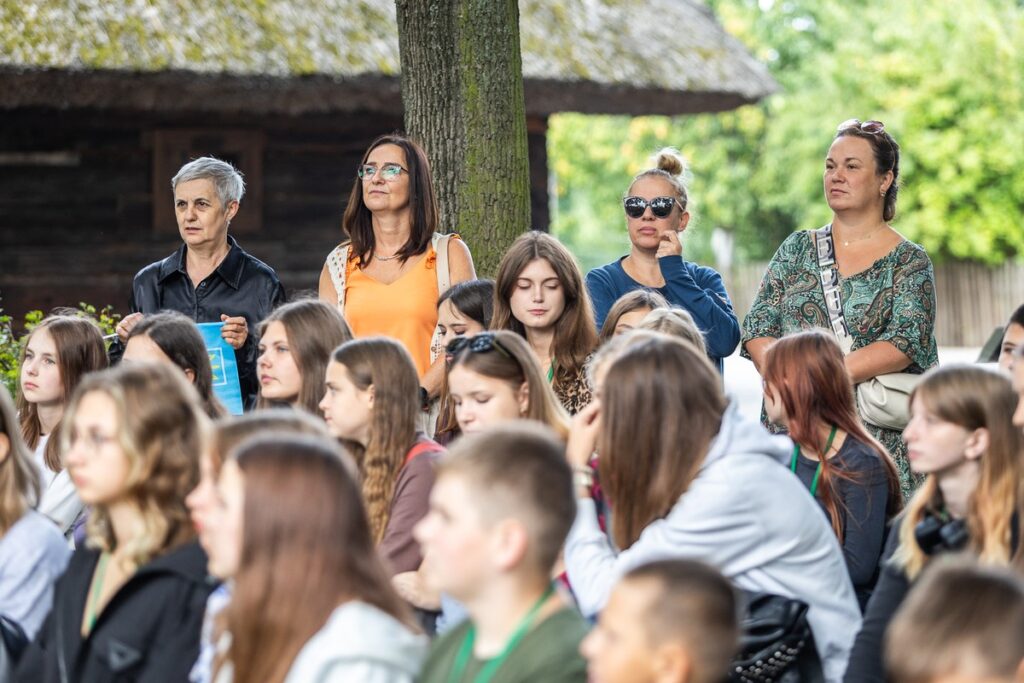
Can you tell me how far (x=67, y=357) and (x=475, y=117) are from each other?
2.22m

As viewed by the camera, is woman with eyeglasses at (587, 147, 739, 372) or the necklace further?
woman with eyeglasses at (587, 147, 739, 372)

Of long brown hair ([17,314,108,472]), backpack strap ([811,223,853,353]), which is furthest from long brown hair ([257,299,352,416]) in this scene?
backpack strap ([811,223,853,353])

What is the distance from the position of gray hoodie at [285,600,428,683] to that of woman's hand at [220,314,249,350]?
3.00 m

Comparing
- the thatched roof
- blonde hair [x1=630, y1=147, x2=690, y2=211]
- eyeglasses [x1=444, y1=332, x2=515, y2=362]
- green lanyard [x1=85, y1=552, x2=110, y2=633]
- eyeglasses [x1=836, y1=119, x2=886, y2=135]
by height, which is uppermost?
the thatched roof

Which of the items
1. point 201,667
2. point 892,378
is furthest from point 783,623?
point 892,378

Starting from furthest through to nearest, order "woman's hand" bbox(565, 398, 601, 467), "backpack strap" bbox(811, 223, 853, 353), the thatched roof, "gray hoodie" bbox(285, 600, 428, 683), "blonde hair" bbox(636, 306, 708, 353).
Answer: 1. the thatched roof
2. "backpack strap" bbox(811, 223, 853, 353)
3. "blonde hair" bbox(636, 306, 708, 353)
4. "woman's hand" bbox(565, 398, 601, 467)
5. "gray hoodie" bbox(285, 600, 428, 683)

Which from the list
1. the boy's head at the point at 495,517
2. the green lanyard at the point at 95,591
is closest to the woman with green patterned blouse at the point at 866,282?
the boy's head at the point at 495,517

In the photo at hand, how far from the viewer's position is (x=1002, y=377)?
3.82m

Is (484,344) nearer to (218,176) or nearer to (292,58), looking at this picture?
(218,176)

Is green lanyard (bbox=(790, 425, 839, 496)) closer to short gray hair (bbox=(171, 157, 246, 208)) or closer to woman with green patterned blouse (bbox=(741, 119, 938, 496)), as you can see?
woman with green patterned blouse (bbox=(741, 119, 938, 496))

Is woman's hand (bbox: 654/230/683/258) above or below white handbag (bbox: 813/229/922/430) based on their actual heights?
above

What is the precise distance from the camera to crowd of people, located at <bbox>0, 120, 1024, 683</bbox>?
291 centimetres

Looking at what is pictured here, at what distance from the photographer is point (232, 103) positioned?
454 inches

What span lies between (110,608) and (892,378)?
3295 millimetres
